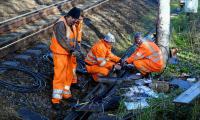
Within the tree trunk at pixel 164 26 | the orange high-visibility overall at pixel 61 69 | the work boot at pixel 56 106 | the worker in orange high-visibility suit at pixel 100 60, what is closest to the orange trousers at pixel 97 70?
the worker in orange high-visibility suit at pixel 100 60

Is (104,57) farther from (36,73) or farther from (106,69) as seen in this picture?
(36,73)

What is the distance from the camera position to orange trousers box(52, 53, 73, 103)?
9016 mm

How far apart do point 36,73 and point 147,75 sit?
9.31 ft

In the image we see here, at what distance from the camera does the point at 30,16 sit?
13805mm

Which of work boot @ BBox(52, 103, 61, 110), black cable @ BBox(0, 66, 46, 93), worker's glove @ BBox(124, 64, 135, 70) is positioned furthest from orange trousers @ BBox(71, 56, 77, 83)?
worker's glove @ BBox(124, 64, 135, 70)

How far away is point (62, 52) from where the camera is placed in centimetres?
919

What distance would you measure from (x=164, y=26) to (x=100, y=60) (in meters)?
2.55

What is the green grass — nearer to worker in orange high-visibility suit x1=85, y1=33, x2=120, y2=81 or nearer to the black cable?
worker in orange high-visibility suit x1=85, y1=33, x2=120, y2=81

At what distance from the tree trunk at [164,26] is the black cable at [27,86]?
384cm

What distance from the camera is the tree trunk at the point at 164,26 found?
11.6 meters

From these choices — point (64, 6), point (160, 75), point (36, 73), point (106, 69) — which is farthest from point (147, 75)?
point (64, 6)

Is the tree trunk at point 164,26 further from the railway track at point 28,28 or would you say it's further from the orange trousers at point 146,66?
the railway track at point 28,28

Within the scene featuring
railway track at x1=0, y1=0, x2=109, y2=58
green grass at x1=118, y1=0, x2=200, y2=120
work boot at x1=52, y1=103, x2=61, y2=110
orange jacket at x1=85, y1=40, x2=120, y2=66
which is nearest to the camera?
green grass at x1=118, y1=0, x2=200, y2=120

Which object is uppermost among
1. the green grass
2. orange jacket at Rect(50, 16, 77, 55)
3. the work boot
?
orange jacket at Rect(50, 16, 77, 55)
